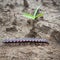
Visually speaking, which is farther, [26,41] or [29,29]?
[29,29]

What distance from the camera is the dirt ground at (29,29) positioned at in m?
3.32

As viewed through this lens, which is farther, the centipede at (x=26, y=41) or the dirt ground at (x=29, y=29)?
the centipede at (x=26, y=41)

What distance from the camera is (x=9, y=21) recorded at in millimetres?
4707

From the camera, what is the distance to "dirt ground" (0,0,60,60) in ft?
10.9

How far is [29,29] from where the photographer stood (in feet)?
14.4

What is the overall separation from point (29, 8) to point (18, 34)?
174cm

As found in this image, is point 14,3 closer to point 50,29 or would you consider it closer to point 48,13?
point 48,13

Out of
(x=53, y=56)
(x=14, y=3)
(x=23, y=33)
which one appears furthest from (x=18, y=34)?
(x=14, y=3)

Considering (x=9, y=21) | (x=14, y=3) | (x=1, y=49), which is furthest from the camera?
(x=14, y=3)

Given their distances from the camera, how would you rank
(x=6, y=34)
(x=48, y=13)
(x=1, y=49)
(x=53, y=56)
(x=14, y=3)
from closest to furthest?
(x=53, y=56), (x=1, y=49), (x=6, y=34), (x=48, y=13), (x=14, y=3)

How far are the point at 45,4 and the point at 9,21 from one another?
185 centimetres

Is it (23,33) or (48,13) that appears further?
(48,13)

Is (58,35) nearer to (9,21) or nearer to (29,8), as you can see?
(9,21)

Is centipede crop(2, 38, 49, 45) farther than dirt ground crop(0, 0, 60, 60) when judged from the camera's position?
Yes
